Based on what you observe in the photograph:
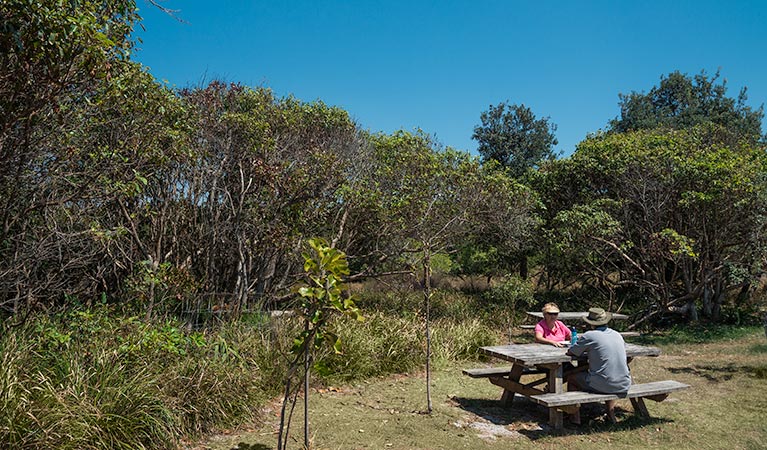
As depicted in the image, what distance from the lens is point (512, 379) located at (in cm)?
660

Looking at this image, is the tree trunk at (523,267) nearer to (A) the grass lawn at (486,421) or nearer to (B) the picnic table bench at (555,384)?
(A) the grass lawn at (486,421)

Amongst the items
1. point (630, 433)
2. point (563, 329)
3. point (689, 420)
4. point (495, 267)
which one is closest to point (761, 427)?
point (689, 420)

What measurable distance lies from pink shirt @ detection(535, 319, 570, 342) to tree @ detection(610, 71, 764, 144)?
26154mm

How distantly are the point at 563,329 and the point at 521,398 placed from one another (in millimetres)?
1070

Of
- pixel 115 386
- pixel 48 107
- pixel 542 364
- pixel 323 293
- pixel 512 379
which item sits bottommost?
pixel 512 379

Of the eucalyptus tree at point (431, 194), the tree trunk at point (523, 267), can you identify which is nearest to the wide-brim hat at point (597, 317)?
the eucalyptus tree at point (431, 194)

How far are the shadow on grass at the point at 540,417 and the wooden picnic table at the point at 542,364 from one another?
17cm

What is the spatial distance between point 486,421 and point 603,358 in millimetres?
1427

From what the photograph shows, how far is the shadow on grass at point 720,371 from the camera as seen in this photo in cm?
823

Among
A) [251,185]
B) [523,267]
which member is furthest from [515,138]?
[251,185]

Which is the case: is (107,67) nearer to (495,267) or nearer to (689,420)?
(689,420)

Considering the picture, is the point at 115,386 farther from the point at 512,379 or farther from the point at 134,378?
the point at 512,379

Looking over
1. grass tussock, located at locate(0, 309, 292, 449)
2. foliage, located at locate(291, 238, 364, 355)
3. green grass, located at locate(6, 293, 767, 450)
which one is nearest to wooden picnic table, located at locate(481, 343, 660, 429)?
green grass, located at locate(6, 293, 767, 450)

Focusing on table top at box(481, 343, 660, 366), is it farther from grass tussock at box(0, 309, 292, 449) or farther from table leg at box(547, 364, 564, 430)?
grass tussock at box(0, 309, 292, 449)
